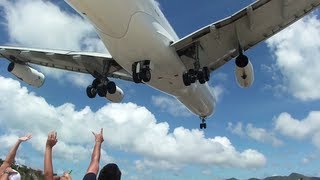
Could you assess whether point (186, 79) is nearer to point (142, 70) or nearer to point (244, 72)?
point (142, 70)

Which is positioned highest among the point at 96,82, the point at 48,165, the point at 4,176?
the point at 96,82

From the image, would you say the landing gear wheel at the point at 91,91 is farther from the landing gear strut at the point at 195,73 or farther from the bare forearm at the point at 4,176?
the bare forearm at the point at 4,176

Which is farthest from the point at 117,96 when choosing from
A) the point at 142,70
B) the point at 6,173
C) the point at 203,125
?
the point at 6,173

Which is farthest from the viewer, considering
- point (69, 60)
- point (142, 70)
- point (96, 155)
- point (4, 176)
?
point (69, 60)

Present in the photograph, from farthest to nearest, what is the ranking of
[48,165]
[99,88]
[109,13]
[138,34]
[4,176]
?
[99,88]
[138,34]
[109,13]
[48,165]
[4,176]

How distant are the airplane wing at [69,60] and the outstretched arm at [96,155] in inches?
1004

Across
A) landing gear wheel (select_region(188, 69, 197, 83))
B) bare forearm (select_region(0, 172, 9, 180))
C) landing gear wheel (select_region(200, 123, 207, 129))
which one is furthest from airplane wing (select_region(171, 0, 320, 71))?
bare forearm (select_region(0, 172, 9, 180))

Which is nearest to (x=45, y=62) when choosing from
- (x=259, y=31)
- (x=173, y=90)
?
(x=173, y=90)

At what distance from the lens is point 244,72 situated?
31.4 meters

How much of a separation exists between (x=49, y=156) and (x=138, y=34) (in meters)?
19.4

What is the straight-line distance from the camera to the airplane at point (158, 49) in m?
25.4

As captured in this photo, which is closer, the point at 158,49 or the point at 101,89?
the point at 158,49

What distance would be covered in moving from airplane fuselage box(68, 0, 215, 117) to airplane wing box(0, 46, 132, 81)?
14.0 ft

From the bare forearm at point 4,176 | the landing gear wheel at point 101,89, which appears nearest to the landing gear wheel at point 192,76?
the landing gear wheel at point 101,89
